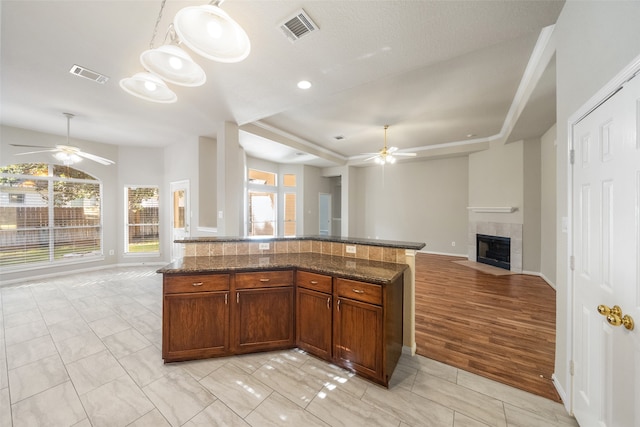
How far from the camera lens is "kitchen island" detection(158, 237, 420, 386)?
1.90 meters

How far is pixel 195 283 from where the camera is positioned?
213 centimetres

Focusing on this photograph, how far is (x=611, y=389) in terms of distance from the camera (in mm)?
1181

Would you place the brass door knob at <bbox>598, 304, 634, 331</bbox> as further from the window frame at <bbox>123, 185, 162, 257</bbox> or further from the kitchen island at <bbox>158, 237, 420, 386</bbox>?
the window frame at <bbox>123, 185, 162, 257</bbox>

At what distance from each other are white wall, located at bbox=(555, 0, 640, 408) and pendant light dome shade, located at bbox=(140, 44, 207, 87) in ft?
7.34

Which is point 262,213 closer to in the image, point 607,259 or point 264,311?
point 264,311

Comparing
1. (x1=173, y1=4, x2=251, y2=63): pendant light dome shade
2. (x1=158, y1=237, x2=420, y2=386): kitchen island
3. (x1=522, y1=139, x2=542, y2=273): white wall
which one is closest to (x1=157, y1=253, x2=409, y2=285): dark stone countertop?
(x1=158, y1=237, x2=420, y2=386): kitchen island

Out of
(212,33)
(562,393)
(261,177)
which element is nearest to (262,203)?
(261,177)

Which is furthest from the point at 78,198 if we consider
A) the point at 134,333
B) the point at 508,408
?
the point at 508,408

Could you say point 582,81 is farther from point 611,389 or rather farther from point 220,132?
point 220,132

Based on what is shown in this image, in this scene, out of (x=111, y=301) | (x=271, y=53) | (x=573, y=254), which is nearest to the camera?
(x=573, y=254)

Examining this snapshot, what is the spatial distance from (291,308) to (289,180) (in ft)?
21.2

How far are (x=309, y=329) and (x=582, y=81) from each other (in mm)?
2743

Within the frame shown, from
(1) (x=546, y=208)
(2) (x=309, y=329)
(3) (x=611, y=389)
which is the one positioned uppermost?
(1) (x=546, y=208)

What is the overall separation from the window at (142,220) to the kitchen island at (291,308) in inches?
184
